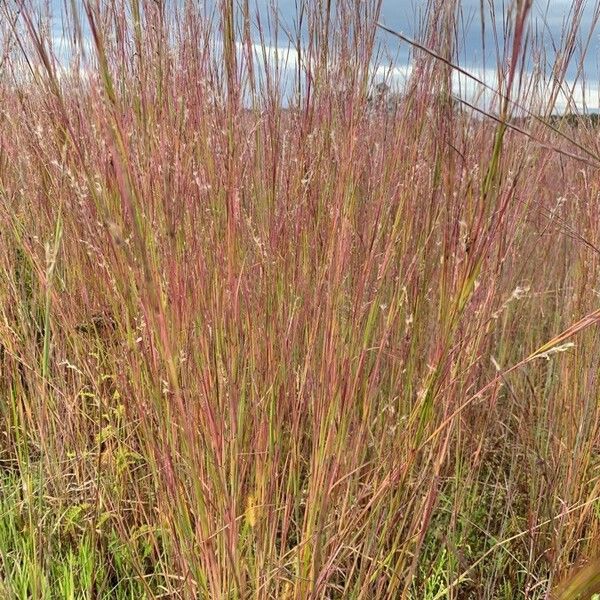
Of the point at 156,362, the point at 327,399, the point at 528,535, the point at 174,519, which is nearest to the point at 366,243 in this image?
the point at 327,399

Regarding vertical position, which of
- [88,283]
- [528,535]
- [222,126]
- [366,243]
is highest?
[222,126]

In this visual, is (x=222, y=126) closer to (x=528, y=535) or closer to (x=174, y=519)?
(x=174, y=519)

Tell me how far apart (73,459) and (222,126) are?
2.93 feet

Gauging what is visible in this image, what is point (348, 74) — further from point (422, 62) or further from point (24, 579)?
point (24, 579)

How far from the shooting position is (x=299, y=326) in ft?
3.85

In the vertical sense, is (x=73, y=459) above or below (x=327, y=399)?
below

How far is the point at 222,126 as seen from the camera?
3.66 feet

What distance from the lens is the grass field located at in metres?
0.99

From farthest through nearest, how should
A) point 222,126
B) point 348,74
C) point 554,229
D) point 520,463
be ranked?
point 554,229 < point 520,463 < point 348,74 < point 222,126

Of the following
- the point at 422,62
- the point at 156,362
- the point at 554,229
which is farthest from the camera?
the point at 554,229

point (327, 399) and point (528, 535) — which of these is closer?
point (327, 399)

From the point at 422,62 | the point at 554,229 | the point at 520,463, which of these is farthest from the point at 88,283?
the point at 554,229

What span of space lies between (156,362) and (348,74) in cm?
68

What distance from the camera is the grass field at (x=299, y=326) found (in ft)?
3.24
